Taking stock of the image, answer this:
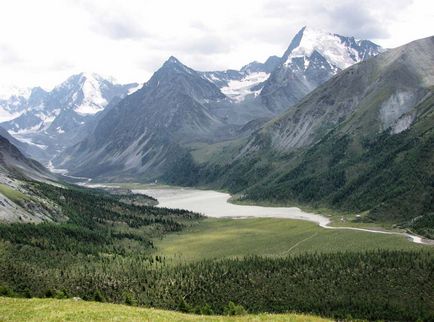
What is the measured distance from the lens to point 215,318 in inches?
2190

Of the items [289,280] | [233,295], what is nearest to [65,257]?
[233,295]

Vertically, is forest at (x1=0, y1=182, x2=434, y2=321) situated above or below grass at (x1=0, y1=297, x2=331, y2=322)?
below

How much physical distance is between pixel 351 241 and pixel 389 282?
5851 cm

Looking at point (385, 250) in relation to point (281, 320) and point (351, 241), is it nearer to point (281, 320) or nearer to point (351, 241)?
point (351, 241)

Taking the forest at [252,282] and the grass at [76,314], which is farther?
the forest at [252,282]

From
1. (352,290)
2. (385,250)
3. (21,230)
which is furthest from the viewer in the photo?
(21,230)

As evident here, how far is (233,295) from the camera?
138625mm

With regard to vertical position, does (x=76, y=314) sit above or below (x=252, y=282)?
above

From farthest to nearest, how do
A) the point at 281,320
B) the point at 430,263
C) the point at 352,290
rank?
the point at 430,263 → the point at 352,290 → the point at 281,320

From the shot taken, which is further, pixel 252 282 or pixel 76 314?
pixel 252 282

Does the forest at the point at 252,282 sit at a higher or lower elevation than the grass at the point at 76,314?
lower

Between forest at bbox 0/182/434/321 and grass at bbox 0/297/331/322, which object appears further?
forest at bbox 0/182/434/321

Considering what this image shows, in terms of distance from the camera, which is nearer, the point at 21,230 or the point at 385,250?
the point at 385,250

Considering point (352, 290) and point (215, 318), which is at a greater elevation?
point (215, 318)
